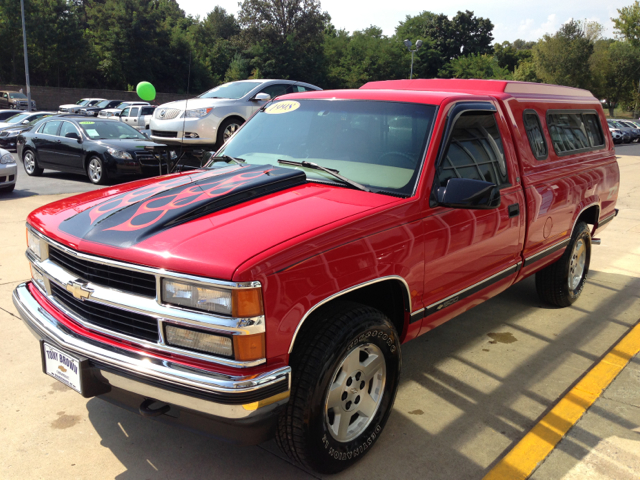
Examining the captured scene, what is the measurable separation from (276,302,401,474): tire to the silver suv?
8.15m

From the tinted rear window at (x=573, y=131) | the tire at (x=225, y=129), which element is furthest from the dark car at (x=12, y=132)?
the tinted rear window at (x=573, y=131)

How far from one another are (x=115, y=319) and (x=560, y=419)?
102 inches

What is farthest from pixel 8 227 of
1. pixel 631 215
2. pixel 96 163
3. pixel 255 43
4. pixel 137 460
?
pixel 255 43

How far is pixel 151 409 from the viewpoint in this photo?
2.31 metres

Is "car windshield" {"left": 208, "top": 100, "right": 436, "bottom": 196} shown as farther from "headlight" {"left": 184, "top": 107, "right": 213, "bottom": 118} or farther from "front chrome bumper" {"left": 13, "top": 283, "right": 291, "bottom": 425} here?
"headlight" {"left": 184, "top": 107, "right": 213, "bottom": 118}

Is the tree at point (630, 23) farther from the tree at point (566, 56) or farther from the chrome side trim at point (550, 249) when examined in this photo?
the chrome side trim at point (550, 249)

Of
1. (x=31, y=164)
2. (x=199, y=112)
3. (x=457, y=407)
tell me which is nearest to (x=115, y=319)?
(x=457, y=407)

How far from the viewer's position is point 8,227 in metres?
7.61

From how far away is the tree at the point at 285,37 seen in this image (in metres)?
64.8

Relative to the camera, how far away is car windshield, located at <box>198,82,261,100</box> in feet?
36.2

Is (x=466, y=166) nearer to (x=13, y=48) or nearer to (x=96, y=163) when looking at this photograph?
(x=96, y=163)

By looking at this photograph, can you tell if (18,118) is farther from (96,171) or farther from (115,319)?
(115,319)

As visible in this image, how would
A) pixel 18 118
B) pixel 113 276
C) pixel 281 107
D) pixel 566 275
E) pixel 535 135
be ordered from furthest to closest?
pixel 18 118
pixel 566 275
pixel 535 135
pixel 281 107
pixel 113 276

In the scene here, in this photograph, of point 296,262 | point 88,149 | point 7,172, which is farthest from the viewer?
point 88,149
